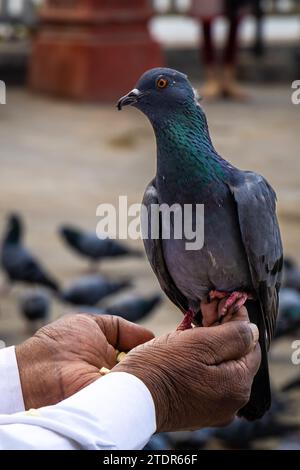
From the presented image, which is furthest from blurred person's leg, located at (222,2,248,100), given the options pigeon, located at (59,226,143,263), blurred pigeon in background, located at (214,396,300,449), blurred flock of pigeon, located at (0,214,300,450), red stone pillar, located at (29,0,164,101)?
blurred pigeon in background, located at (214,396,300,449)

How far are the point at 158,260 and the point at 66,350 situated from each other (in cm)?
23

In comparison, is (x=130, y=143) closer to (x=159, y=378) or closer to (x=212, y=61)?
(x=212, y=61)

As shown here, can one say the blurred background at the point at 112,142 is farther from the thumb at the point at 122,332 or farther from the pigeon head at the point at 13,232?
the thumb at the point at 122,332

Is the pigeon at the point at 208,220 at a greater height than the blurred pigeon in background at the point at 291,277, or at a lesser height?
lesser

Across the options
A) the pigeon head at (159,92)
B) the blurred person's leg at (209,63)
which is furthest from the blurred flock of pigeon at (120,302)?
the blurred person's leg at (209,63)

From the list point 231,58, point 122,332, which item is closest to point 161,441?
point 122,332

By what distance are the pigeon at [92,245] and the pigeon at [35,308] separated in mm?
733

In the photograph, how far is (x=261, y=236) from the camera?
5.46 ft

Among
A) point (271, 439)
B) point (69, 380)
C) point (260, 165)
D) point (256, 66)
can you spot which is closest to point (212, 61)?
point (256, 66)

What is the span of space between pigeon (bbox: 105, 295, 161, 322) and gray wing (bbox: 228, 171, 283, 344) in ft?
8.91

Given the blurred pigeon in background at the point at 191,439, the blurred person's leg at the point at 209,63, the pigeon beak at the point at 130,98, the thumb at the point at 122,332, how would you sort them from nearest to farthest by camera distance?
the pigeon beak at the point at 130,98, the thumb at the point at 122,332, the blurred pigeon in background at the point at 191,439, the blurred person's leg at the point at 209,63

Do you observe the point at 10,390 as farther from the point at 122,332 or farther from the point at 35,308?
the point at 35,308

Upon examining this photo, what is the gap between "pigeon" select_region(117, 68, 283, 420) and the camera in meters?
1.52

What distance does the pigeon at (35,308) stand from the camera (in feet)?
15.5
